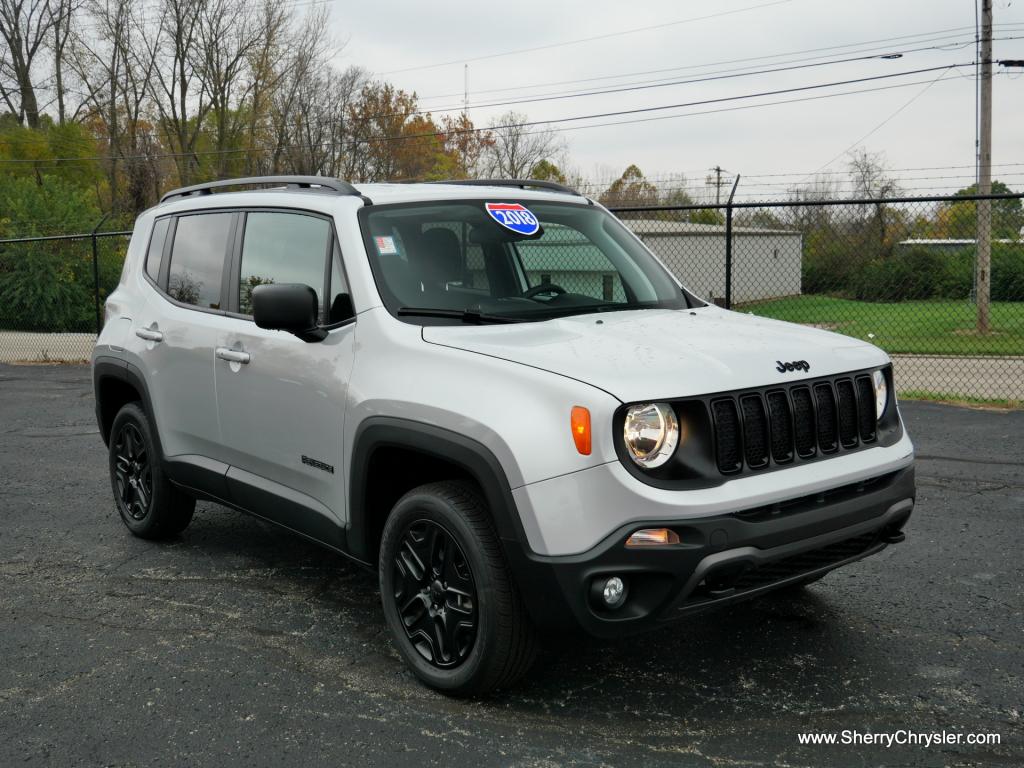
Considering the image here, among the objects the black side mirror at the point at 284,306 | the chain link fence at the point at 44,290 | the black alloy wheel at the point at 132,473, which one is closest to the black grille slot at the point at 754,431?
the black side mirror at the point at 284,306

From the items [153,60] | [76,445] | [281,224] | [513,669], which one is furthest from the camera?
[153,60]

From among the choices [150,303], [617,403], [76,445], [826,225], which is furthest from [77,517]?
[826,225]

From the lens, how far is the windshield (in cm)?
426

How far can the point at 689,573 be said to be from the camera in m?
3.25

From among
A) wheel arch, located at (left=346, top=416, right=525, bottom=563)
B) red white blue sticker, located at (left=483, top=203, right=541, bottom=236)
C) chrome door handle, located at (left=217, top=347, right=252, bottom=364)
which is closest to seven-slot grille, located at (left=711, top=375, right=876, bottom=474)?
wheel arch, located at (left=346, top=416, right=525, bottom=563)

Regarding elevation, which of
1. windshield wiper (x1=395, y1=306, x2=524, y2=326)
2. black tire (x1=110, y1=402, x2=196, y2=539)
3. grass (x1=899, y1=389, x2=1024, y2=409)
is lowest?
grass (x1=899, y1=389, x2=1024, y2=409)

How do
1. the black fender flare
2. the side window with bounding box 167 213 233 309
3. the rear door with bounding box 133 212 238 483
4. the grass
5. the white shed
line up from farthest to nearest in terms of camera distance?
the white shed < the grass < the black fender flare < the side window with bounding box 167 213 233 309 < the rear door with bounding box 133 212 238 483

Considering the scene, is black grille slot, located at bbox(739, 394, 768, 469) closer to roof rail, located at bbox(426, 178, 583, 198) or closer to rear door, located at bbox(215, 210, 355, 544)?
rear door, located at bbox(215, 210, 355, 544)

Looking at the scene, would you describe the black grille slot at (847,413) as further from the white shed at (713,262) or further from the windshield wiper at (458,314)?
the white shed at (713,262)

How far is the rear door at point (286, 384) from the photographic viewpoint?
4.25 meters

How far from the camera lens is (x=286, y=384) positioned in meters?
4.45

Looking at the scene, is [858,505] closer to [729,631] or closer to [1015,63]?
[729,631]

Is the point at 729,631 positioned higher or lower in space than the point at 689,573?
lower

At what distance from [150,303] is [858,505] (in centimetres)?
395
